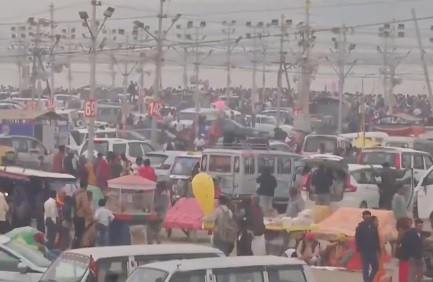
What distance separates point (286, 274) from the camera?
15.8 metres

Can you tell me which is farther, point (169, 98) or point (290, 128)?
→ point (169, 98)

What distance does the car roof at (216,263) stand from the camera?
15312mm

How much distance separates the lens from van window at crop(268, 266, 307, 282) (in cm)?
1570

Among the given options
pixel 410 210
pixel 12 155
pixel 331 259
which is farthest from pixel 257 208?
pixel 12 155

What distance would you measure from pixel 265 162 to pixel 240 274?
1708 centimetres

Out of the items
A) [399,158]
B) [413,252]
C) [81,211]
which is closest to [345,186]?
[399,158]

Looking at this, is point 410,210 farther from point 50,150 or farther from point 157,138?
point 157,138

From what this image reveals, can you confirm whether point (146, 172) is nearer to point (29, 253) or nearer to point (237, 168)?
point (237, 168)

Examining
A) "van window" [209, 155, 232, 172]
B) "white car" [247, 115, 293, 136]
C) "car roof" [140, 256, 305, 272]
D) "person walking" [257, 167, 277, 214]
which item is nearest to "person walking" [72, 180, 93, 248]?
"car roof" [140, 256, 305, 272]

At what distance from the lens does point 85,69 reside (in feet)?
566

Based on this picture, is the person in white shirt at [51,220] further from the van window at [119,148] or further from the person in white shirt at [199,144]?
the person in white shirt at [199,144]

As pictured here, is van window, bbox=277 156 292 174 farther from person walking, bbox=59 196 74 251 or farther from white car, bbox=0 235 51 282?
white car, bbox=0 235 51 282

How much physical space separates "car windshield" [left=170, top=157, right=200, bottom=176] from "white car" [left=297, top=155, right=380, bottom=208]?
284 centimetres

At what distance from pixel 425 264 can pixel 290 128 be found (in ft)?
120
